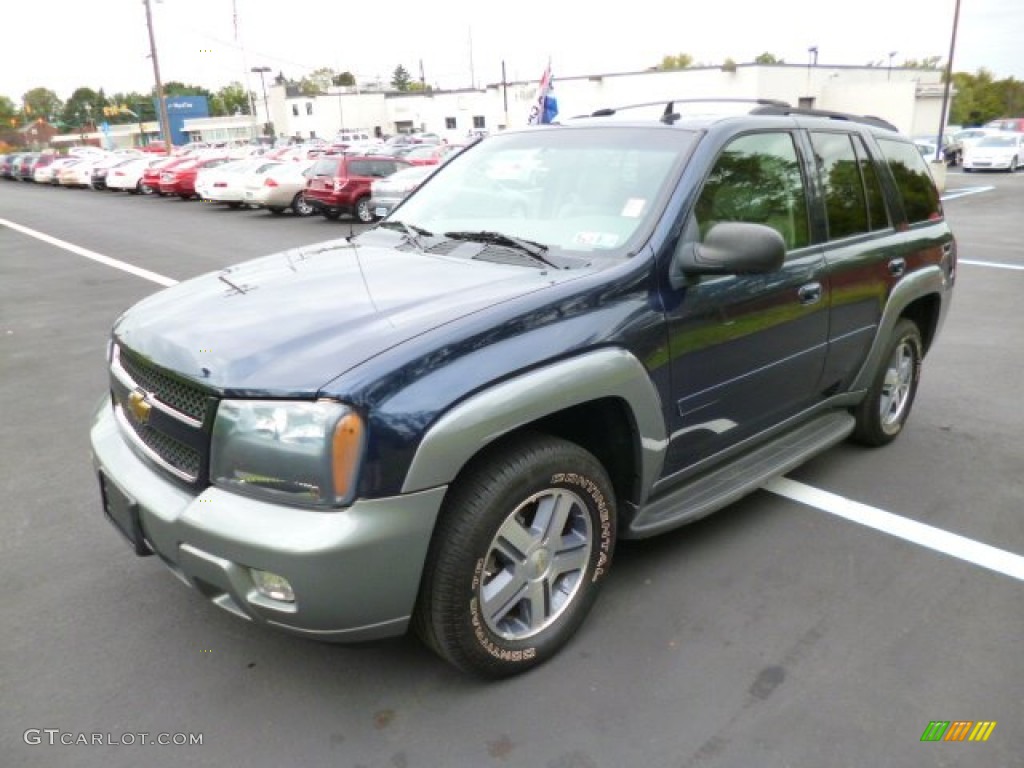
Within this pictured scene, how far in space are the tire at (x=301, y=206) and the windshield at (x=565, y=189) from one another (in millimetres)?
17791

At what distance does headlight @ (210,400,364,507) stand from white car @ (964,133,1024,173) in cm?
3688

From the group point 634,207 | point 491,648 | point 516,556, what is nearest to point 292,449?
point 516,556

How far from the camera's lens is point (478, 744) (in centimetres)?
250

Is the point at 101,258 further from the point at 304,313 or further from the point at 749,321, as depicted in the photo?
the point at 749,321

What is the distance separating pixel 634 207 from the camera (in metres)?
3.16

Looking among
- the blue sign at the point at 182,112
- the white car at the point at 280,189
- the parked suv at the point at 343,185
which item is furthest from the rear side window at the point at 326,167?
the blue sign at the point at 182,112

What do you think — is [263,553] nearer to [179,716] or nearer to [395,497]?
[395,497]

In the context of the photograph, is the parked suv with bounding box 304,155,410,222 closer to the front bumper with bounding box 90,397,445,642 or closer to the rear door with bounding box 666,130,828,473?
the rear door with bounding box 666,130,828,473

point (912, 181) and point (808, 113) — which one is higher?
point (808, 113)

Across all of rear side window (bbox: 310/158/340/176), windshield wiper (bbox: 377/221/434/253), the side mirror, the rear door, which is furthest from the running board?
rear side window (bbox: 310/158/340/176)

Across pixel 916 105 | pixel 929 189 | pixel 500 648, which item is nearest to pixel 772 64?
pixel 916 105

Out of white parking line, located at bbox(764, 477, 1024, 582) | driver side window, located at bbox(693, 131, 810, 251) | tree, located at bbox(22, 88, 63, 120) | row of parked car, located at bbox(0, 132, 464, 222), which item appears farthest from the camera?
tree, located at bbox(22, 88, 63, 120)

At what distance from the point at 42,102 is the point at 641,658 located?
186062mm

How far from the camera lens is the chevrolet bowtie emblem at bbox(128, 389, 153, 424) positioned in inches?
105
